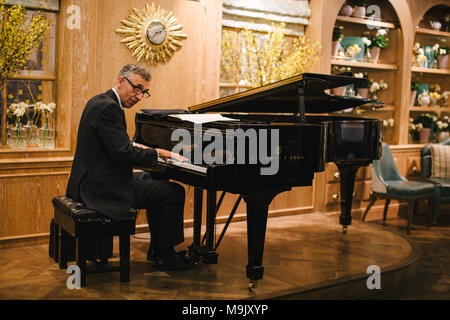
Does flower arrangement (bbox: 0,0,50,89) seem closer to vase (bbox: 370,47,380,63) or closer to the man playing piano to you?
the man playing piano

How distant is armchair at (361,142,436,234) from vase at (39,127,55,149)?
3276mm

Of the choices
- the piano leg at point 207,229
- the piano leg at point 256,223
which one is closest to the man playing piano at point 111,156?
the piano leg at point 207,229

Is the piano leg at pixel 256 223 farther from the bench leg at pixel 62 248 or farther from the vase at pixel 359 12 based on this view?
the vase at pixel 359 12

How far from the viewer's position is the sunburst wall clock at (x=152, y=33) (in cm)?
469

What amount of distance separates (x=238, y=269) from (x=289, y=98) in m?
1.31

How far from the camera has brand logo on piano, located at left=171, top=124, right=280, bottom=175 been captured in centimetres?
324

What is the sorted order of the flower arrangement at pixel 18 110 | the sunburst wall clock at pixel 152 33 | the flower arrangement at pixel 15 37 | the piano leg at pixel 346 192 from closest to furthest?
1. the flower arrangement at pixel 15 37
2. the flower arrangement at pixel 18 110
3. the sunburst wall clock at pixel 152 33
4. the piano leg at pixel 346 192

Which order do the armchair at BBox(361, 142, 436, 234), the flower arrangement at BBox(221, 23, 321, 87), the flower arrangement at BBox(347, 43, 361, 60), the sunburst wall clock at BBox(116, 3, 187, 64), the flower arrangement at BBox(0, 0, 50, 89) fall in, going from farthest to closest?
the flower arrangement at BBox(347, 43, 361, 60)
the armchair at BBox(361, 142, 436, 234)
the flower arrangement at BBox(221, 23, 321, 87)
the sunburst wall clock at BBox(116, 3, 187, 64)
the flower arrangement at BBox(0, 0, 50, 89)

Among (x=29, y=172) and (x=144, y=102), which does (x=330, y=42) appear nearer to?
(x=144, y=102)

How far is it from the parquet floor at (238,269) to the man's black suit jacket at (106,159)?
52 centimetres

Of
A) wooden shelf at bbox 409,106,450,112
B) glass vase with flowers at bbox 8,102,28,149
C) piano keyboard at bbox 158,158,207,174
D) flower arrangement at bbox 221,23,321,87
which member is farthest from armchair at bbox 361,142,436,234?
glass vase with flowers at bbox 8,102,28,149

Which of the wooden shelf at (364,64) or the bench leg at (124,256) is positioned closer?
the bench leg at (124,256)
